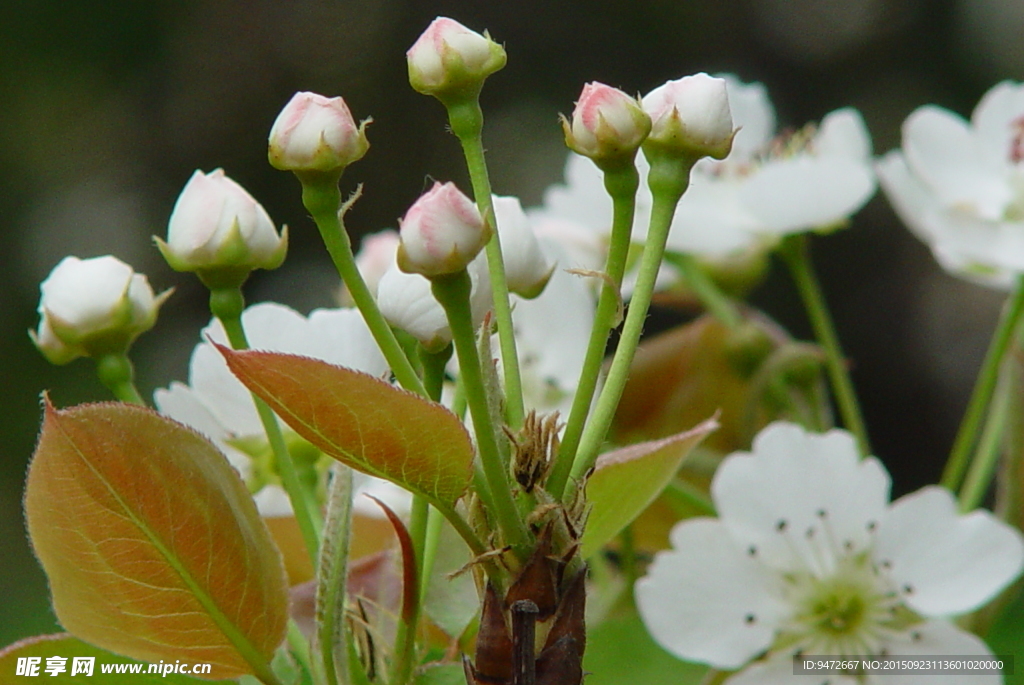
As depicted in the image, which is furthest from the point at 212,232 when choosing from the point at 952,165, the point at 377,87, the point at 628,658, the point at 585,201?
the point at 377,87

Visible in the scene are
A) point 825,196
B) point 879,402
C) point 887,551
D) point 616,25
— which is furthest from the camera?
point 616,25

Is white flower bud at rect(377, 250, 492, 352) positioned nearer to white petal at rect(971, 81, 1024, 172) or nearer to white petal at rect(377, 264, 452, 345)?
white petal at rect(377, 264, 452, 345)

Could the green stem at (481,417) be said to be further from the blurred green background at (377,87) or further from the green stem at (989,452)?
the blurred green background at (377,87)

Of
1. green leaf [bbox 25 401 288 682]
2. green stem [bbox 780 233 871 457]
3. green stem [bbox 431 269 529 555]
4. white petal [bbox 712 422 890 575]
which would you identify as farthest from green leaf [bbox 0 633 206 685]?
green stem [bbox 780 233 871 457]

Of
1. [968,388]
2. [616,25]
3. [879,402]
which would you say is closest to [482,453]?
[879,402]

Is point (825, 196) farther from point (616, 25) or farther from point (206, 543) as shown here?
point (616, 25)

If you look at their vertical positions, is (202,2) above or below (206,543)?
above
